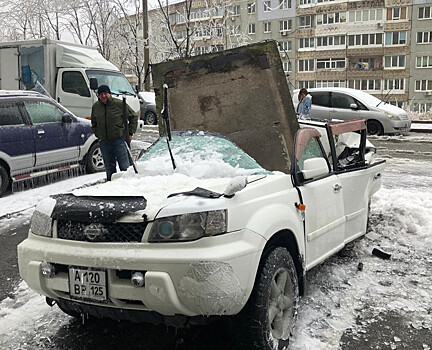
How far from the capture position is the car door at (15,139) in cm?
839

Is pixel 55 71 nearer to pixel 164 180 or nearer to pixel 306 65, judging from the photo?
pixel 164 180

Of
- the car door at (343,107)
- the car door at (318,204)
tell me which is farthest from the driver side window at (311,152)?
the car door at (343,107)

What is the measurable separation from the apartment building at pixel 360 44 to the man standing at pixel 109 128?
3634cm

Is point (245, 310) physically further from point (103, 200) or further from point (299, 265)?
point (103, 200)

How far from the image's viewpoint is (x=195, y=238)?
281cm

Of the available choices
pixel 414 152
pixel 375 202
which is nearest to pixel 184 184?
pixel 375 202

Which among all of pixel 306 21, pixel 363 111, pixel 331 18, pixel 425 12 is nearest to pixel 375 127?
pixel 363 111

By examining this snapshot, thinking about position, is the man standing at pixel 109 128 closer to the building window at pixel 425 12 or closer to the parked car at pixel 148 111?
the parked car at pixel 148 111

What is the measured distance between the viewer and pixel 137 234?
9.53 ft

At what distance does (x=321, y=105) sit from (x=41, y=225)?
49.3ft

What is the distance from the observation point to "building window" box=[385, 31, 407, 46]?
46.6 meters

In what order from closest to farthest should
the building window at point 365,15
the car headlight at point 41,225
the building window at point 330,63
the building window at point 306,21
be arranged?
the car headlight at point 41,225 < the building window at point 365,15 < the building window at point 330,63 < the building window at point 306,21

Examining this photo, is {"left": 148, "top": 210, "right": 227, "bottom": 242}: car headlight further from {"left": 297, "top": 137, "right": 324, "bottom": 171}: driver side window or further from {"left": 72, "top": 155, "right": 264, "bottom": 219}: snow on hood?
{"left": 297, "top": 137, "right": 324, "bottom": 171}: driver side window

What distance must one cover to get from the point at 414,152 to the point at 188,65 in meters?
9.23
